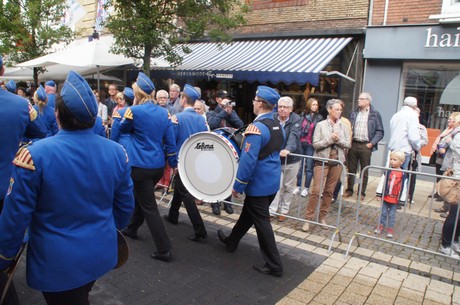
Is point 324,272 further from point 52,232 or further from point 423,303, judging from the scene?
point 52,232

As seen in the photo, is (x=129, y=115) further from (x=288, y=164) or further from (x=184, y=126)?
(x=288, y=164)

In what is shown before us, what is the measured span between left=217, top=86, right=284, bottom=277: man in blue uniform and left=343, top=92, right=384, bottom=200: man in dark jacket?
381cm

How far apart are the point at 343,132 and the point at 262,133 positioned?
95.0 inches

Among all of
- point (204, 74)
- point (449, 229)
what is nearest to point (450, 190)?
point (449, 229)

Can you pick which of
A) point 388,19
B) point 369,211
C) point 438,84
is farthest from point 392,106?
point 369,211

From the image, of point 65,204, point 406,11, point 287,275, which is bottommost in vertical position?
point 287,275

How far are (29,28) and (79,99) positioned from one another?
1445 cm

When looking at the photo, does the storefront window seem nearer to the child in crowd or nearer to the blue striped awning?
the blue striped awning

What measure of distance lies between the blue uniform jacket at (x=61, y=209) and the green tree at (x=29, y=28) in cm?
1316

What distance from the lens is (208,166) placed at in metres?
4.48

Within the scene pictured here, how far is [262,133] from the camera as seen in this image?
3969 mm

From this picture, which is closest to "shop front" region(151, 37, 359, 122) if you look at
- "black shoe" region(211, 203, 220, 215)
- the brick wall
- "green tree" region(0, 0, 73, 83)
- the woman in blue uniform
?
the brick wall

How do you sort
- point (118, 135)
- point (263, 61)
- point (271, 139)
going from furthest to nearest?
point (263, 61) < point (118, 135) < point (271, 139)

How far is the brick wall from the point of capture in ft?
29.7
